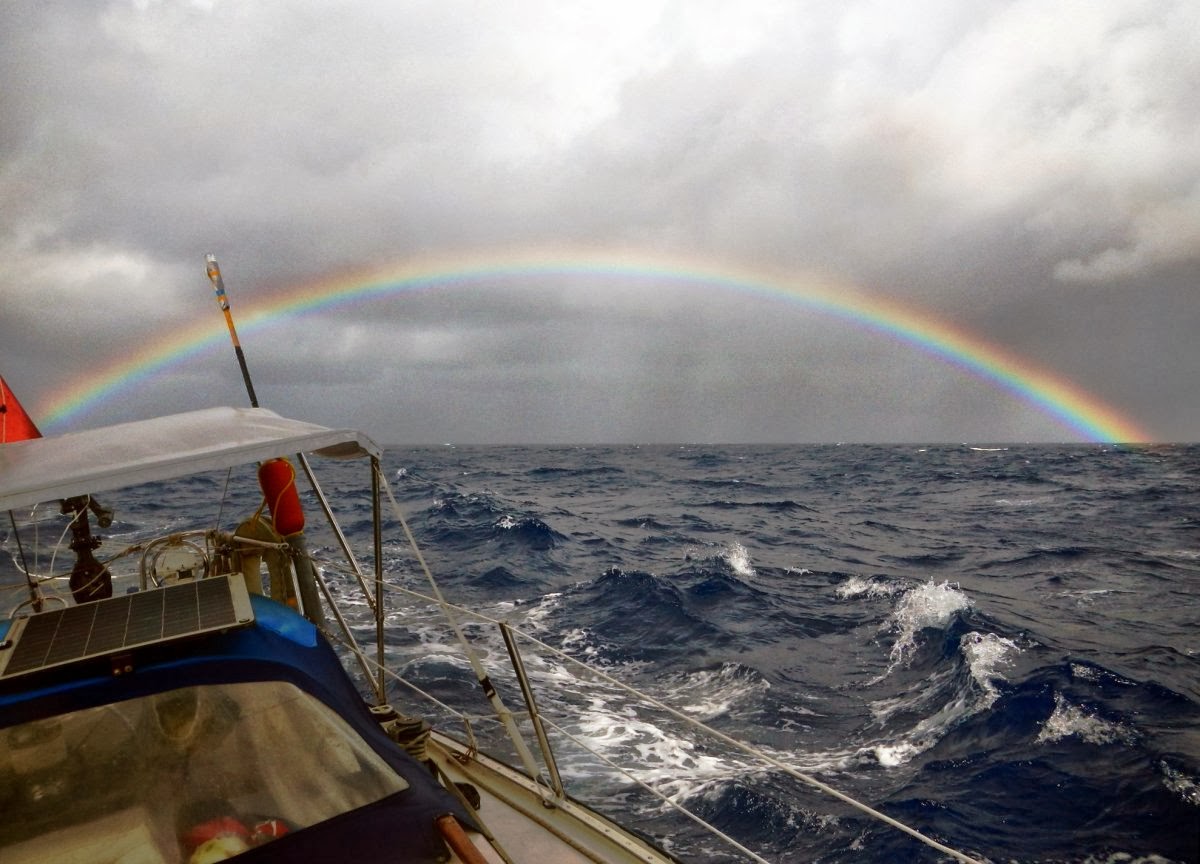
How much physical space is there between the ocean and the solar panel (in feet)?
5.98

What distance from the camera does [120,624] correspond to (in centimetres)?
328

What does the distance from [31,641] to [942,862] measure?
254 inches

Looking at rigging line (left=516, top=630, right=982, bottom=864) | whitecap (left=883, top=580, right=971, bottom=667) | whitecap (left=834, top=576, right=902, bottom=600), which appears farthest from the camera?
whitecap (left=834, top=576, right=902, bottom=600)

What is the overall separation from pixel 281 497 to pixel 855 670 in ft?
28.4

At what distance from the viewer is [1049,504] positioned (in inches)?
1222

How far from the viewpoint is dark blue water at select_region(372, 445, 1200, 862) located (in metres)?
6.72

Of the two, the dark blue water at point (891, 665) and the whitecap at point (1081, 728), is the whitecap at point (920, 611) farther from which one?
the whitecap at point (1081, 728)

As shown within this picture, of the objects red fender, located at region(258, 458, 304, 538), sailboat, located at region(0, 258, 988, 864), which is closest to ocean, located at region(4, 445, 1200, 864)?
red fender, located at region(258, 458, 304, 538)

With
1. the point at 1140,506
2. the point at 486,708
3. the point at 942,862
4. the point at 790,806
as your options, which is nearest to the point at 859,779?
the point at 790,806

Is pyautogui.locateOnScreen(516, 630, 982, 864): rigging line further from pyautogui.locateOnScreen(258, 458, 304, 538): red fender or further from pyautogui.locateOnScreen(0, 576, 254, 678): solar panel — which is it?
pyautogui.locateOnScreen(258, 458, 304, 538): red fender

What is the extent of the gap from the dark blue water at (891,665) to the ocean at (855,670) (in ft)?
0.12

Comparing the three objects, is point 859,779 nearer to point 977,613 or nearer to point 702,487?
point 977,613

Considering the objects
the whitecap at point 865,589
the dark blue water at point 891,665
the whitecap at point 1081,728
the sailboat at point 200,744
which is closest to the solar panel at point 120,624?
the sailboat at point 200,744

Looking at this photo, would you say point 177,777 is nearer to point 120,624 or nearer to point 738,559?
point 120,624
